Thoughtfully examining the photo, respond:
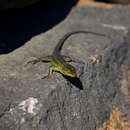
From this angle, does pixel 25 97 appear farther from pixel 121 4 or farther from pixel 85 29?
pixel 121 4

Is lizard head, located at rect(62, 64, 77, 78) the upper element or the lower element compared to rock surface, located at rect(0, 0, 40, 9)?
lower

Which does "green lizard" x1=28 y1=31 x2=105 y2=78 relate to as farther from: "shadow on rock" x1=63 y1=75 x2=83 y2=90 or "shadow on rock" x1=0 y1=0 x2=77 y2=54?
"shadow on rock" x1=0 y1=0 x2=77 y2=54

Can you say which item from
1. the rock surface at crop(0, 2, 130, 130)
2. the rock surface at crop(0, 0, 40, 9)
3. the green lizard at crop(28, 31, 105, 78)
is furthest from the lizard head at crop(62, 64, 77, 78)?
the rock surface at crop(0, 0, 40, 9)

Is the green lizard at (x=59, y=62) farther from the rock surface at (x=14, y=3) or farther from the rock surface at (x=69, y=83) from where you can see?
the rock surface at (x=14, y=3)

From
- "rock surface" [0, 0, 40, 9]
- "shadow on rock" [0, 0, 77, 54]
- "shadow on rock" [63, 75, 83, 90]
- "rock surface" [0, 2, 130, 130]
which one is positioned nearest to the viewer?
"rock surface" [0, 2, 130, 130]

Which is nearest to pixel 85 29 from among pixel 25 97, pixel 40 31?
pixel 40 31

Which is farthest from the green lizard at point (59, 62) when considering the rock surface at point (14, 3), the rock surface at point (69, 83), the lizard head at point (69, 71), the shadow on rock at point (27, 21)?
the rock surface at point (14, 3)
